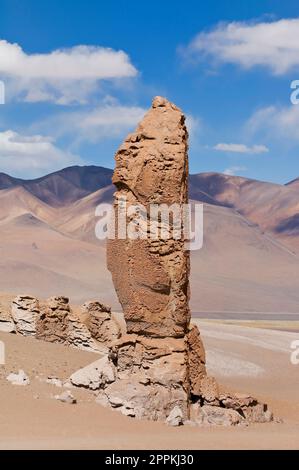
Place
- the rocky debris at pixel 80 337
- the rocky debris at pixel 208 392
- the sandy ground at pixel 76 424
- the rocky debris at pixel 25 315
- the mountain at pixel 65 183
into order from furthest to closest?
the mountain at pixel 65 183
the rocky debris at pixel 80 337
the rocky debris at pixel 25 315
the rocky debris at pixel 208 392
the sandy ground at pixel 76 424

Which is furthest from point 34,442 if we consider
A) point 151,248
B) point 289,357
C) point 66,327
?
point 289,357

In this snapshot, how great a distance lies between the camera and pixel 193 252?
390 feet

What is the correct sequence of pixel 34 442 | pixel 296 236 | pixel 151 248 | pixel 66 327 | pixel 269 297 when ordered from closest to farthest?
pixel 34 442, pixel 151 248, pixel 66 327, pixel 269 297, pixel 296 236

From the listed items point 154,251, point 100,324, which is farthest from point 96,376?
point 100,324

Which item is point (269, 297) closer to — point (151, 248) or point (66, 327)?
point (66, 327)

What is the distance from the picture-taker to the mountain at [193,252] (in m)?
93.8

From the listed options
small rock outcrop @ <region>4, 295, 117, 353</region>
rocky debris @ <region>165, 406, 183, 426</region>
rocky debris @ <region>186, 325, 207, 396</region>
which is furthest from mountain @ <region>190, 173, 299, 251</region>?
rocky debris @ <region>165, 406, 183, 426</region>

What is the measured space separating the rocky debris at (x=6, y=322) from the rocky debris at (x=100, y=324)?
2060 millimetres

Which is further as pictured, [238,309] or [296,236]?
[296,236]

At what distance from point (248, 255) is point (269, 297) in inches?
980

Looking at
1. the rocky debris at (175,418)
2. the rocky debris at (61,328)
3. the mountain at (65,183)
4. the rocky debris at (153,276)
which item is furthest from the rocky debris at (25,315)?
the mountain at (65,183)

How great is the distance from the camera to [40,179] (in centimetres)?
17400

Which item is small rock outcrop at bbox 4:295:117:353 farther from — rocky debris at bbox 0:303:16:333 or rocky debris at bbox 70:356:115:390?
rocky debris at bbox 70:356:115:390

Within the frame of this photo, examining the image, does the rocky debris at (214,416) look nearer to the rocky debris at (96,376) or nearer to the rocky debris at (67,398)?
the rocky debris at (96,376)
